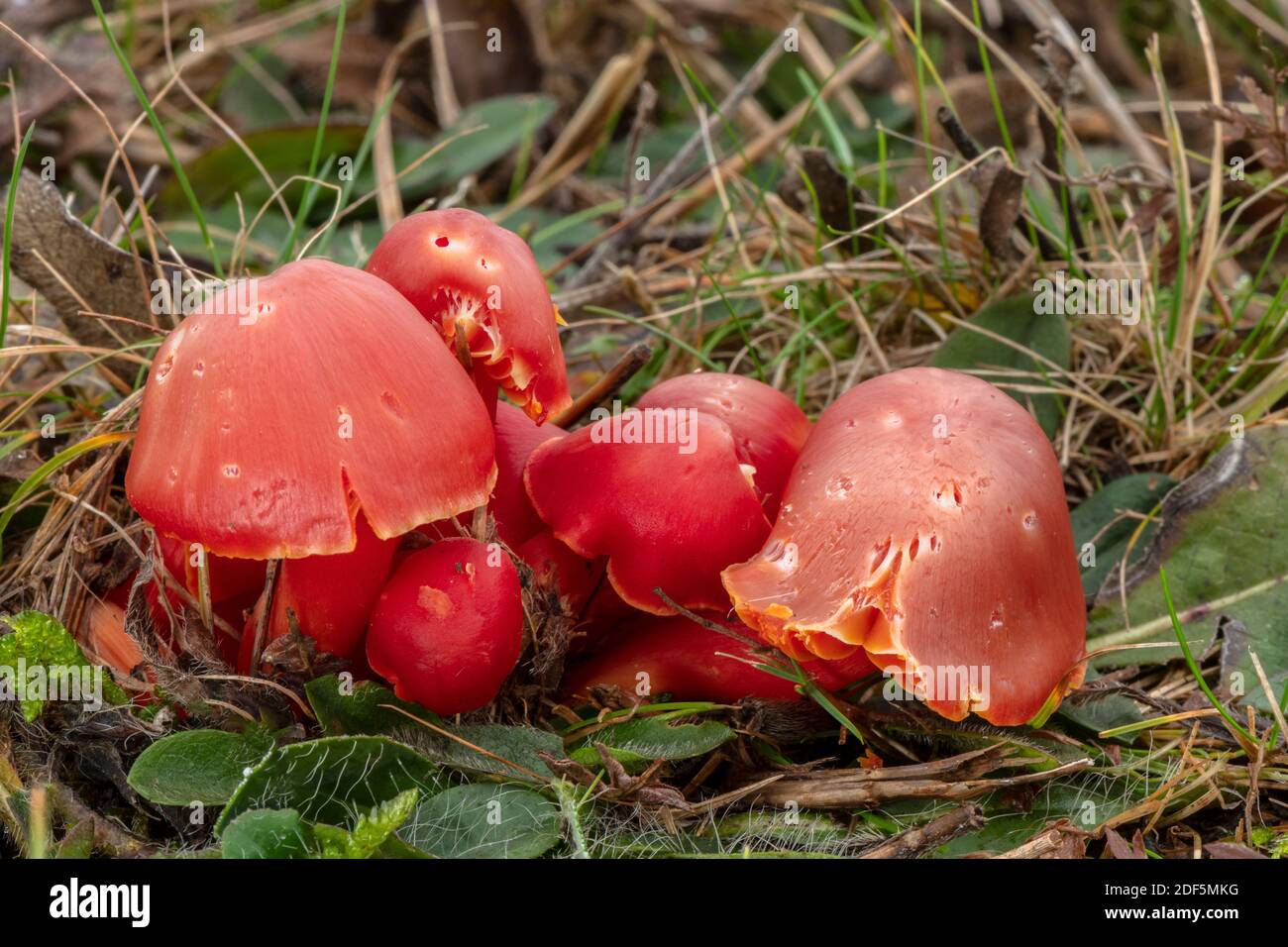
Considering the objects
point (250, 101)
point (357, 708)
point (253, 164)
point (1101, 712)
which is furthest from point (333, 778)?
point (250, 101)

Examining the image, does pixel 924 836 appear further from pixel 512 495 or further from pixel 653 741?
pixel 512 495

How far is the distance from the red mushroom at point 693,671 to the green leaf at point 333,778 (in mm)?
368

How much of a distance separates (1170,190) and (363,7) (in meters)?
3.47

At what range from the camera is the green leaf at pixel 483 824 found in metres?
1.67

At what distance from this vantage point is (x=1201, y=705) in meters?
2.09

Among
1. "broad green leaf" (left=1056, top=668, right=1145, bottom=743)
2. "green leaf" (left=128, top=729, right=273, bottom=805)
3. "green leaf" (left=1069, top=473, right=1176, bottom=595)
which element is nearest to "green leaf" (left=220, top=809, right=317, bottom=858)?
"green leaf" (left=128, top=729, right=273, bottom=805)

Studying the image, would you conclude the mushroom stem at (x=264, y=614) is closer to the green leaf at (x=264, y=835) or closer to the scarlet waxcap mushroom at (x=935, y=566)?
the green leaf at (x=264, y=835)

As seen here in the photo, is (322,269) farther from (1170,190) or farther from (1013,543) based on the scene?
(1170,190)

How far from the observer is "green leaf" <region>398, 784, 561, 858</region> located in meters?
1.67

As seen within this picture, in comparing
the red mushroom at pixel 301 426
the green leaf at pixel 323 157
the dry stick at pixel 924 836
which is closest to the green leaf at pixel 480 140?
the green leaf at pixel 323 157

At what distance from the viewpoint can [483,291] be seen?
1756 mm

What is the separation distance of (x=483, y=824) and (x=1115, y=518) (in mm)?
1442
